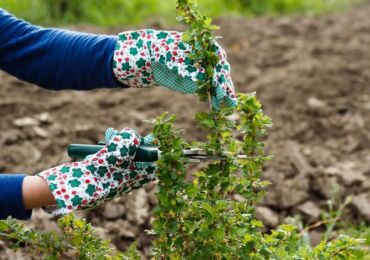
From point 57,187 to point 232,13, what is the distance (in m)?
5.09

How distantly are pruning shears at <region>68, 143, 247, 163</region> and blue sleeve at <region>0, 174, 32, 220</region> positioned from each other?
0.46 feet

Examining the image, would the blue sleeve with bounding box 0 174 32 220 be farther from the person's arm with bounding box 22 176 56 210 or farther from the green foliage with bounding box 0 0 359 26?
the green foliage with bounding box 0 0 359 26

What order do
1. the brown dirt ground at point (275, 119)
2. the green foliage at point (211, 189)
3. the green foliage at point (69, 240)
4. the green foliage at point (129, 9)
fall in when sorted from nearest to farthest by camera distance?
the green foliage at point (211, 189), the green foliage at point (69, 240), the brown dirt ground at point (275, 119), the green foliage at point (129, 9)

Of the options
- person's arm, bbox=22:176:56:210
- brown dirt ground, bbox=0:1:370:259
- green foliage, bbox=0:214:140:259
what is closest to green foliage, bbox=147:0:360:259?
green foliage, bbox=0:214:140:259

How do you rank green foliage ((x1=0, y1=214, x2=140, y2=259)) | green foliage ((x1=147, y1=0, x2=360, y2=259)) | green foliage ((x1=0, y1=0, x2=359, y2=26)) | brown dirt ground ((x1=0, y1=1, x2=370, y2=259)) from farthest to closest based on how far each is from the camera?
green foliage ((x1=0, y1=0, x2=359, y2=26)) < brown dirt ground ((x1=0, y1=1, x2=370, y2=259)) < green foliage ((x1=0, y1=214, x2=140, y2=259)) < green foliage ((x1=147, y1=0, x2=360, y2=259))

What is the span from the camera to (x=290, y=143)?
11.9ft

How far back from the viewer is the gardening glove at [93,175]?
166 cm

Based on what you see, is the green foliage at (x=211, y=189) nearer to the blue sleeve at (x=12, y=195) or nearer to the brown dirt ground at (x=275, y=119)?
the blue sleeve at (x=12, y=195)

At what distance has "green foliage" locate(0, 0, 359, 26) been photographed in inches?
227

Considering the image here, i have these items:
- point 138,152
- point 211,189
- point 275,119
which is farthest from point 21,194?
point 275,119

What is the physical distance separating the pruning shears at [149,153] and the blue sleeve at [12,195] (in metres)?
0.14

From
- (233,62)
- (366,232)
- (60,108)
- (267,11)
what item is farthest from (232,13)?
(366,232)

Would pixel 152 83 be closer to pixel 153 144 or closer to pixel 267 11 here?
pixel 153 144

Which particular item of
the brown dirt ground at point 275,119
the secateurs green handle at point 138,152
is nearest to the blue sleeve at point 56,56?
the secateurs green handle at point 138,152
